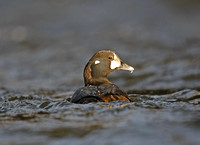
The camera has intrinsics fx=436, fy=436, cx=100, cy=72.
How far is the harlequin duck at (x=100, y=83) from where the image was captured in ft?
22.2

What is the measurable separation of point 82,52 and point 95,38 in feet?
6.70

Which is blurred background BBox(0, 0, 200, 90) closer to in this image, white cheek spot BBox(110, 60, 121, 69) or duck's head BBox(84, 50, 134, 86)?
white cheek spot BBox(110, 60, 121, 69)

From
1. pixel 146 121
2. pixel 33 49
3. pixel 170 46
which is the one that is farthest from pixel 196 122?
pixel 33 49

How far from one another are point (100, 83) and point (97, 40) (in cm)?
1166

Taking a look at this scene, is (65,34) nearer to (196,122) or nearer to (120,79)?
(120,79)

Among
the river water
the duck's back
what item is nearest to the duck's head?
the river water

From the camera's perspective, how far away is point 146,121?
19.7 feet

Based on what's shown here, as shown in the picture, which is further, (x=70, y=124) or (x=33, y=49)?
(x=33, y=49)

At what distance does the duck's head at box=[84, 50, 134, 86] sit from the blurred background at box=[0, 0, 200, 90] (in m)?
3.72

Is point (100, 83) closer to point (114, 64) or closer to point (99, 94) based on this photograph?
point (114, 64)

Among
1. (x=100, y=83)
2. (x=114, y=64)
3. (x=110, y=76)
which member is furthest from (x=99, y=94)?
A: (x=110, y=76)

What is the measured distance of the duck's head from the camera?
784 cm

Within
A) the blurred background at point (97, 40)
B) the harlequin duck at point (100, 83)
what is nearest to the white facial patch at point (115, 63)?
the harlequin duck at point (100, 83)

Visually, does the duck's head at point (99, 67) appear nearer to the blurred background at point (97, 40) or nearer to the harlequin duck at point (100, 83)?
the harlequin duck at point (100, 83)
